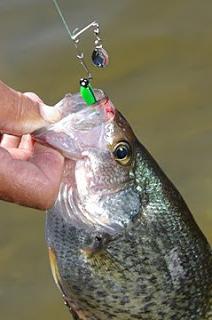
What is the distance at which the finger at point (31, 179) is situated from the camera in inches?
114

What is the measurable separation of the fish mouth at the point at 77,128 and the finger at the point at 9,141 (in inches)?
9.5

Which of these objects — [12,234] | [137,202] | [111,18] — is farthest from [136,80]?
[137,202]

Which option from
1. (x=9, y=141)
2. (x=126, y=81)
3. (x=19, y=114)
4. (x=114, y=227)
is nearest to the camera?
(x=19, y=114)

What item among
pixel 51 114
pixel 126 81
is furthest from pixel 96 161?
pixel 126 81

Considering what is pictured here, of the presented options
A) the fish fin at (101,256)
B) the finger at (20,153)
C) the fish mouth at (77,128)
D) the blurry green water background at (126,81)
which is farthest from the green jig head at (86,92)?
the blurry green water background at (126,81)

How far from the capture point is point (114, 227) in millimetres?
2938

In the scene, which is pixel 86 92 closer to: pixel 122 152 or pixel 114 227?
pixel 122 152

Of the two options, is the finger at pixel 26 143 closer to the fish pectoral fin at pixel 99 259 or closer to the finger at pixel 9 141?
the finger at pixel 9 141

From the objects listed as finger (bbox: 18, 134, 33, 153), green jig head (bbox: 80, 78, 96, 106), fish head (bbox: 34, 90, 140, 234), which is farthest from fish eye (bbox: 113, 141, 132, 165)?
finger (bbox: 18, 134, 33, 153)

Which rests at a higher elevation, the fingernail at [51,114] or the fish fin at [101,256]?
the fingernail at [51,114]

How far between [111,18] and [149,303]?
316cm

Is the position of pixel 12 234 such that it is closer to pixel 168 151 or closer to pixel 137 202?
pixel 168 151

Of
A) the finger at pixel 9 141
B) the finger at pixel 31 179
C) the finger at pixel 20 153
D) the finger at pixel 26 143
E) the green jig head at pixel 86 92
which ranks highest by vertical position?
the green jig head at pixel 86 92

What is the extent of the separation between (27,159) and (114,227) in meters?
0.37
